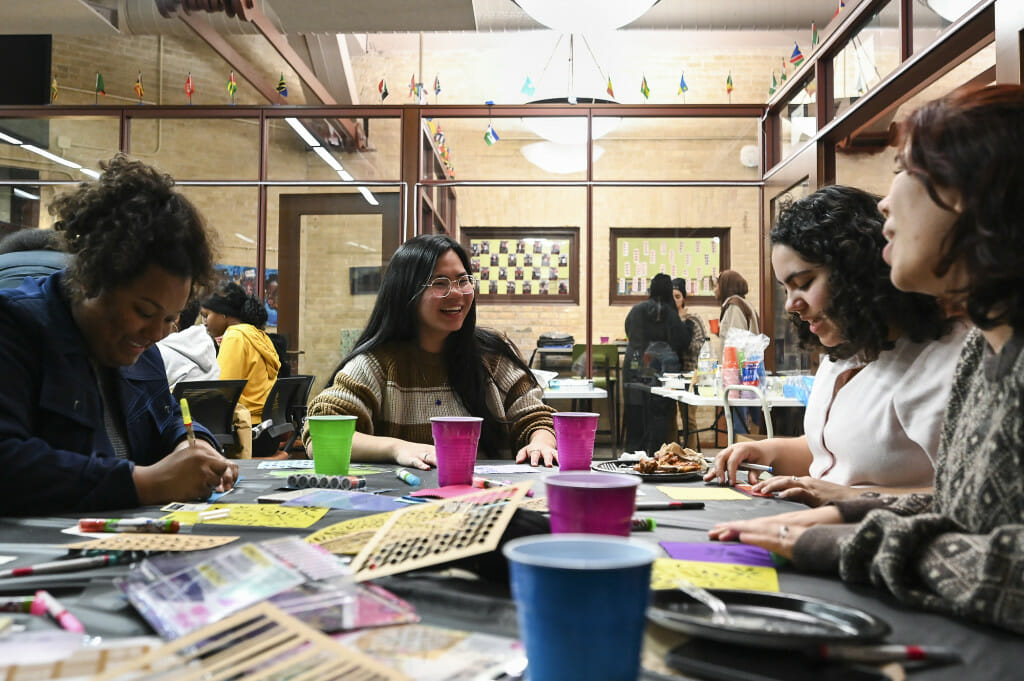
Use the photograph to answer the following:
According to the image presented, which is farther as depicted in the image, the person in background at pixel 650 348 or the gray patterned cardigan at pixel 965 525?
the person in background at pixel 650 348

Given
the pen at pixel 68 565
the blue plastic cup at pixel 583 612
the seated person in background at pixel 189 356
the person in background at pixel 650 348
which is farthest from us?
the person in background at pixel 650 348

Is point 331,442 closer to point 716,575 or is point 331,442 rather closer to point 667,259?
point 716,575

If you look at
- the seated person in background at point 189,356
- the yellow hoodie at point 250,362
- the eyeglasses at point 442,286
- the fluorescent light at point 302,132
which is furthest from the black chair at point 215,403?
the fluorescent light at point 302,132

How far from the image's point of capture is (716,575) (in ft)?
2.81

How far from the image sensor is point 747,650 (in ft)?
2.02

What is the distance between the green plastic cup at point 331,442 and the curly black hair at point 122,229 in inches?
17.3

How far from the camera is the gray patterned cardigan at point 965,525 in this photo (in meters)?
0.72

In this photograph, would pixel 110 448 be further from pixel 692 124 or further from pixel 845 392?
pixel 692 124

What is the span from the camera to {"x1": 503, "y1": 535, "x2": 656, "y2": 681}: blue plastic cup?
0.48 meters

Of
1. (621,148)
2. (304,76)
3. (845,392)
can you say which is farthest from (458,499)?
(304,76)

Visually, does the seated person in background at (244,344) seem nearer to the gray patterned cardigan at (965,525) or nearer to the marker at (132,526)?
the marker at (132,526)

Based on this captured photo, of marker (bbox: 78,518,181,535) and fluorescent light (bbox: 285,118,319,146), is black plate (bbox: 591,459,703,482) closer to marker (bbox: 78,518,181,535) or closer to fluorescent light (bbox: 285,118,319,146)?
marker (bbox: 78,518,181,535)

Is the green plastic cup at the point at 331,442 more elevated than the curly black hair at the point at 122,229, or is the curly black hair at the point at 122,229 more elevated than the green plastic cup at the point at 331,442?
the curly black hair at the point at 122,229

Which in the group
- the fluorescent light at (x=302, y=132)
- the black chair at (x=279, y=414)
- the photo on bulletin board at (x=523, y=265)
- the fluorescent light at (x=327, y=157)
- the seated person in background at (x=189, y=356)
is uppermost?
the fluorescent light at (x=302, y=132)
